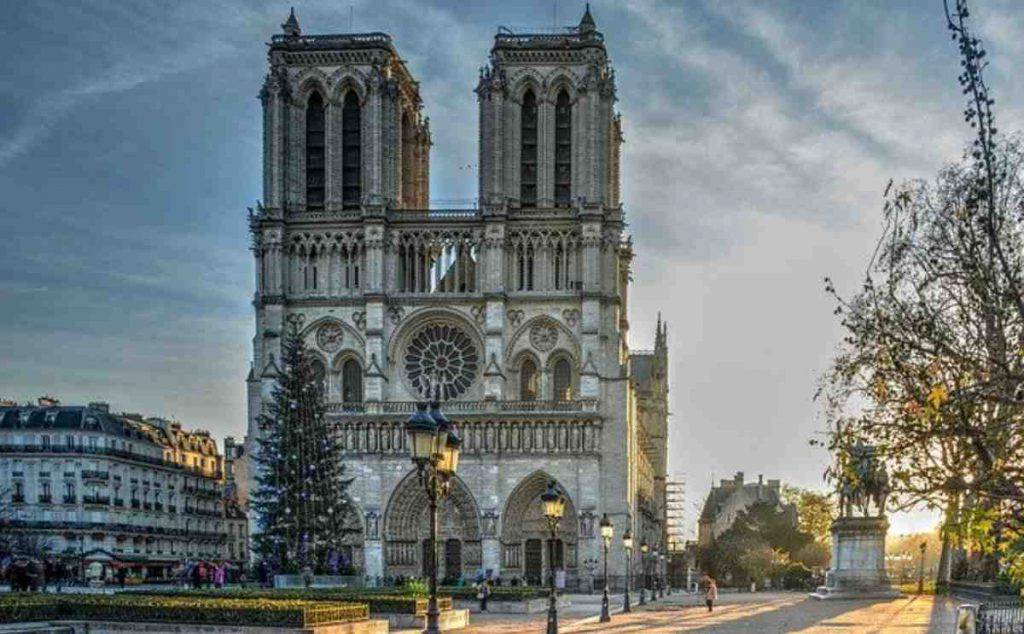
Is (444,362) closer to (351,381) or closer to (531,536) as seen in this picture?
(351,381)

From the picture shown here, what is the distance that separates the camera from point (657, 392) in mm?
131250

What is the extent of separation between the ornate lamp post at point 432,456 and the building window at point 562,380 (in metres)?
60.2

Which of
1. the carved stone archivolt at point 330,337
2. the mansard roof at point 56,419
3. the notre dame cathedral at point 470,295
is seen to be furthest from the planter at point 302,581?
the mansard roof at point 56,419

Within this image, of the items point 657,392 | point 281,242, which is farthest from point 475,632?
point 657,392

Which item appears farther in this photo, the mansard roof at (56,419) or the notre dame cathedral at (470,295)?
the mansard roof at (56,419)

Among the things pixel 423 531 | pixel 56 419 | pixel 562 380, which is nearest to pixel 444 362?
pixel 562 380

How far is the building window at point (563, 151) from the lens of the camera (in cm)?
8600

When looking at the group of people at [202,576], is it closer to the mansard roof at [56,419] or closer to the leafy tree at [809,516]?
the mansard roof at [56,419]

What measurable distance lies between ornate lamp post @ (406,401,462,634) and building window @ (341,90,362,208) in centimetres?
6430

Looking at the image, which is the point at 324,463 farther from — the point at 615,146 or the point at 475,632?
the point at 615,146

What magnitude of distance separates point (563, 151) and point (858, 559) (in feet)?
120

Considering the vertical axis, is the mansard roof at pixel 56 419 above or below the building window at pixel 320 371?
below

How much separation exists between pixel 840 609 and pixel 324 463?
88.2 feet

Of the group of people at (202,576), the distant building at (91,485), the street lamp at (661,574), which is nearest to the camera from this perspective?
the group of people at (202,576)
